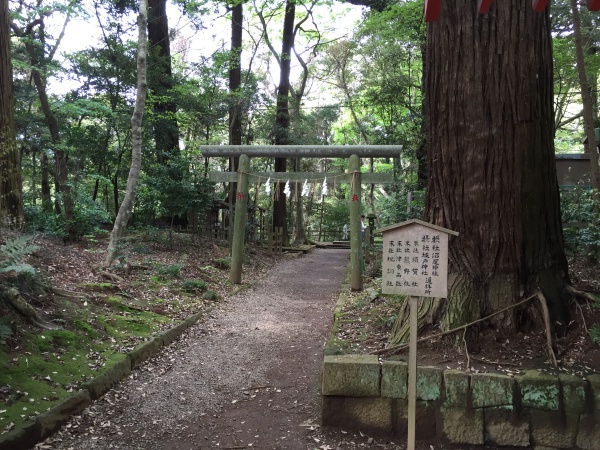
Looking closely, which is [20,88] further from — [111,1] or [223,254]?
[223,254]

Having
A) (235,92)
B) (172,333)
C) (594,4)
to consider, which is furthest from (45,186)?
(594,4)

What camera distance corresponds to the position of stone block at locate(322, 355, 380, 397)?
12.1 feet

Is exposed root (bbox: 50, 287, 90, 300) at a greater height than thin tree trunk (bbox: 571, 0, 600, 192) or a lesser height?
lesser

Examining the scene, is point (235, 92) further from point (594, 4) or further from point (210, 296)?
point (594, 4)

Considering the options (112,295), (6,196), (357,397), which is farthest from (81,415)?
(6,196)

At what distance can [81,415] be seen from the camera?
3.76 metres

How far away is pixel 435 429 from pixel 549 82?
3.51 m

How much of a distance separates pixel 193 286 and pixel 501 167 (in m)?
6.01

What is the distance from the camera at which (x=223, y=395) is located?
4.46 meters

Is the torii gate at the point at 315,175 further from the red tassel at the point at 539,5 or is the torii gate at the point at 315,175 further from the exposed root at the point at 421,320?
the red tassel at the point at 539,5

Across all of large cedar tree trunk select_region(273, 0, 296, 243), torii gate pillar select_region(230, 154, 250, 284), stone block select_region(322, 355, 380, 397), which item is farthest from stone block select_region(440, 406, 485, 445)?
large cedar tree trunk select_region(273, 0, 296, 243)

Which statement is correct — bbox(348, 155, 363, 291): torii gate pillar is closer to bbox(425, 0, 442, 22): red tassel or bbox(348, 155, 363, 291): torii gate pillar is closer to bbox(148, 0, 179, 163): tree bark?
bbox(425, 0, 442, 22): red tassel

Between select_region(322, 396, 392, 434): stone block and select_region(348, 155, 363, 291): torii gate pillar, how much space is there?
214 inches

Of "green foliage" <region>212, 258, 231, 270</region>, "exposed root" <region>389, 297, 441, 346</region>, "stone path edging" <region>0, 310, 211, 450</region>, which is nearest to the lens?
"stone path edging" <region>0, 310, 211, 450</region>
